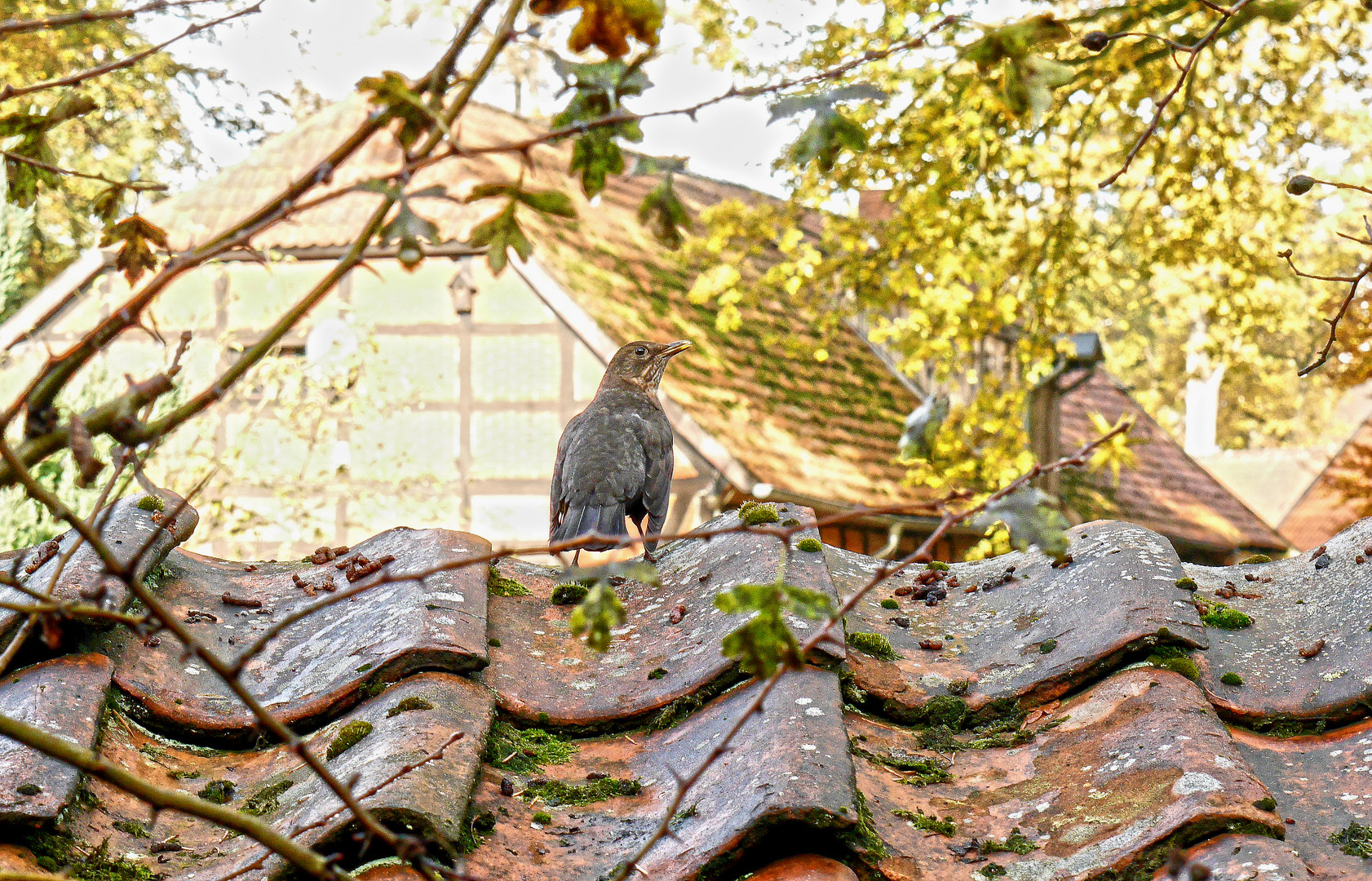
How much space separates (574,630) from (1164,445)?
2267 centimetres

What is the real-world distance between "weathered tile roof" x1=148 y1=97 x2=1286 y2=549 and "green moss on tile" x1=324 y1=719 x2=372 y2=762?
8349 mm

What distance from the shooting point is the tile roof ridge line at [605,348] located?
10844 millimetres

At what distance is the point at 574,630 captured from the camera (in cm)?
125

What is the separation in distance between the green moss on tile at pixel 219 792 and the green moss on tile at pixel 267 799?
4 centimetres

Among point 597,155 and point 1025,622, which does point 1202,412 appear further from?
point 597,155

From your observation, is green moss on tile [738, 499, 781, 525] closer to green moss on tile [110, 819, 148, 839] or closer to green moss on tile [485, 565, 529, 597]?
green moss on tile [485, 565, 529, 597]

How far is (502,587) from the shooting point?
3.26m

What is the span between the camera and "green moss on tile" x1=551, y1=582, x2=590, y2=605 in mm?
3217

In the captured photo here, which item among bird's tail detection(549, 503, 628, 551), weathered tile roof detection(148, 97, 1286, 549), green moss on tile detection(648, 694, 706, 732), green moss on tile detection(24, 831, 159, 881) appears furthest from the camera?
weathered tile roof detection(148, 97, 1286, 549)

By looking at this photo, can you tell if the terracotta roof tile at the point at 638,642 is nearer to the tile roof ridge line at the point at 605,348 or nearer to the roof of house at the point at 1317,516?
the tile roof ridge line at the point at 605,348

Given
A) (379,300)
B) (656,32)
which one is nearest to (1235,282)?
(379,300)

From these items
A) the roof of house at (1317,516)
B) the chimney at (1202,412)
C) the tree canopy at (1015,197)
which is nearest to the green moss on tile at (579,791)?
the tree canopy at (1015,197)

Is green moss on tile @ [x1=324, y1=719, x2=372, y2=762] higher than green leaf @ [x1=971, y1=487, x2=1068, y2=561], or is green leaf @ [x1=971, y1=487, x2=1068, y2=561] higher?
green leaf @ [x1=971, y1=487, x2=1068, y2=561]

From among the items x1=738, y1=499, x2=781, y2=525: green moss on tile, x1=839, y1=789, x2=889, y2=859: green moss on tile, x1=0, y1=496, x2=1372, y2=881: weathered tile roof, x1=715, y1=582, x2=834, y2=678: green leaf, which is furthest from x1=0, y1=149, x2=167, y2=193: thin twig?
x1=738, y1=499, x2=781, y2=525: green moss on tile
